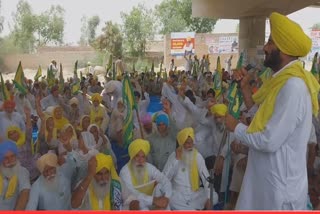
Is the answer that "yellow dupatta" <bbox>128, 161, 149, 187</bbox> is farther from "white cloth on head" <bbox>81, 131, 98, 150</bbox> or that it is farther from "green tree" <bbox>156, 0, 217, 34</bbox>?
"green tree" <bbox>156, 0, 217, 34</bbox>

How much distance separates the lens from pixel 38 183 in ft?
10.8

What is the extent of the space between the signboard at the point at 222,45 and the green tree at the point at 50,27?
41.3 ft

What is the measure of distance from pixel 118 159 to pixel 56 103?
7.09 ft

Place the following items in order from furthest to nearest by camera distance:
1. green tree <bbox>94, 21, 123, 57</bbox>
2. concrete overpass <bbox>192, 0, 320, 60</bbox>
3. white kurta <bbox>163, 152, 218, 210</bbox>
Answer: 1. green tree <bbox>94, 21, 123, 57</bbox>
2. concrete overpass <bbox>192, 0, 320, 60</bbox>
3. white kurta <bbox>163, 152, 218, 210</bbox>

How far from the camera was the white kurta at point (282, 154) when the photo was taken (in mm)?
1939

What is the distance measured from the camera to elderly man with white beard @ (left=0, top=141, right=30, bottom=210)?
326cm

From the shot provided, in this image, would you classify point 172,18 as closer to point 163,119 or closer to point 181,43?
point 181,43

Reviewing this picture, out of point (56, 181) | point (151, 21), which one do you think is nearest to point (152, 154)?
point (56, 181)

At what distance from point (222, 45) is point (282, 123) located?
3005 centimetres

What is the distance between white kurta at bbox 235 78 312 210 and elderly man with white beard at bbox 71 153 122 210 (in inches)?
53.4

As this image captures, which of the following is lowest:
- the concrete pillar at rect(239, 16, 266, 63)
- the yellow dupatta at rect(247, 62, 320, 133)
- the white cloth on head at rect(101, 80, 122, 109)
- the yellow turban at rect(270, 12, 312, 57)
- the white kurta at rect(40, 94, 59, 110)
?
the white kurta at rect(40, 94, 59, 110)

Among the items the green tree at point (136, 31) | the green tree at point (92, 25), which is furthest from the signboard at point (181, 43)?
the green tree at point (92, 25)

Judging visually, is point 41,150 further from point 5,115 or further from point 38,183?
point 38,183

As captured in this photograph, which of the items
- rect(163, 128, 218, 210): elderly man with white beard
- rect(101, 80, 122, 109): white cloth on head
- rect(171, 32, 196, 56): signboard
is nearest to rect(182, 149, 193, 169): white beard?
rect(163, 128, 218, 210): elderly man with white beard
